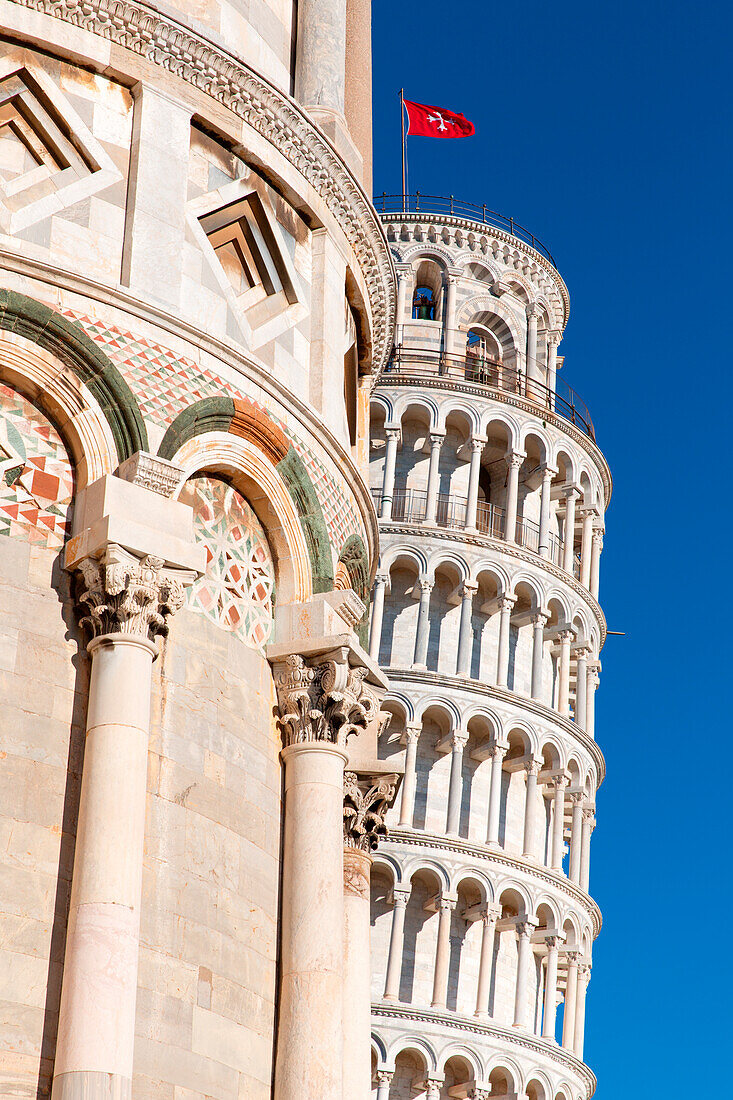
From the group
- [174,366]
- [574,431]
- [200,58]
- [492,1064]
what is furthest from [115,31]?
[574,431]

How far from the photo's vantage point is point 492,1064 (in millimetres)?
50000

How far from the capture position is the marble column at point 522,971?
51281 mm

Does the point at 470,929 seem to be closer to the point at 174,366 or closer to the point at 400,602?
→ the point at 400,602

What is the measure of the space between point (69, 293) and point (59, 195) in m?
0.93

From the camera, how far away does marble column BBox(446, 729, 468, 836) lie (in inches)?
2031

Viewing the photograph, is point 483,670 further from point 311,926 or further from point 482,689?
point 311,926

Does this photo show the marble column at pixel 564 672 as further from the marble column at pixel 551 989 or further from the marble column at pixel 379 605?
the marble column at pixel 551 989

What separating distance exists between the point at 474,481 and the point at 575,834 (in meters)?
11.6

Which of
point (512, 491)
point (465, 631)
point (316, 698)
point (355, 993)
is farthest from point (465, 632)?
point (316, 698)

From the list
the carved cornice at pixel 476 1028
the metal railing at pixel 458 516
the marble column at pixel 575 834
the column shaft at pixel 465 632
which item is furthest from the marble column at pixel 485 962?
the metal railing at pixel 458 516

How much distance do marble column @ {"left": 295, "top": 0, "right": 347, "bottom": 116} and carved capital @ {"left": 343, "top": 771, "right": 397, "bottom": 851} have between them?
Answer: 656cm

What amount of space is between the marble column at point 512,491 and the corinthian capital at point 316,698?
1644 inches

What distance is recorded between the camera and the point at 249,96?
15.9 meters

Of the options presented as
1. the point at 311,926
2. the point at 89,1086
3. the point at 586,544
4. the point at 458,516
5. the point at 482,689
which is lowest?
the point at 89,1086
